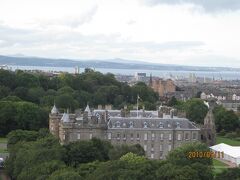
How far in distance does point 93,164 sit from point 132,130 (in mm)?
21088

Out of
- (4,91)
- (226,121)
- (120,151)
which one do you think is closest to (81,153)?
(120,151)

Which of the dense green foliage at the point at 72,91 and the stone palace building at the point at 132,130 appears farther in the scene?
the dense green foliage at the point at 72,91

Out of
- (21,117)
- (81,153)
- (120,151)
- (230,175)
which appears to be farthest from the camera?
(21,117)

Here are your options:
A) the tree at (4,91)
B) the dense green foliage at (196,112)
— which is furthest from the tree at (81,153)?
the tree at (4,91)

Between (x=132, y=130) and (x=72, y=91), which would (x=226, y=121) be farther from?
(x=132, y=130)

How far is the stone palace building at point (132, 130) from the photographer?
67250 millimetres

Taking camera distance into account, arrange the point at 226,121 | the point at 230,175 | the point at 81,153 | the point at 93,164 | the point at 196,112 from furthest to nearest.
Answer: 1. the point at 196,112
2. the point at 226,121
3. the point at 81,153
4. the point at 93,164
5. the point at 230,175

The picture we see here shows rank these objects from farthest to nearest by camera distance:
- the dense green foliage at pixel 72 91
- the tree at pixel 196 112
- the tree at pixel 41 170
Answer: the dense green foliage at pixel 72 91 < the tree at pixel 196 112 < the tree at pixel 41 170

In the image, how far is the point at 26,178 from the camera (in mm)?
46688

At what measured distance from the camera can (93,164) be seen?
4816 centimetres

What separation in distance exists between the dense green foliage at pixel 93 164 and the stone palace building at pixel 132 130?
24.8ft

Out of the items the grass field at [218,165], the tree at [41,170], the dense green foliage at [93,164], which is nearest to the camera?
the dense green foliage at [93,164]

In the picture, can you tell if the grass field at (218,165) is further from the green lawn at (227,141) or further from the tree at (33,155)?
the tree at (33,155)

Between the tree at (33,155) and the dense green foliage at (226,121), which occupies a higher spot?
the tree at (33,155)
